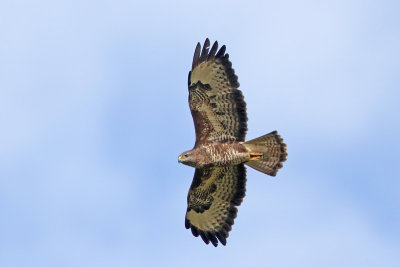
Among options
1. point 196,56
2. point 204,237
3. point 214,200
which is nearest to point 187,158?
point 214,200

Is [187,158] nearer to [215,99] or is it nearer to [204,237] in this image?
[215,99]

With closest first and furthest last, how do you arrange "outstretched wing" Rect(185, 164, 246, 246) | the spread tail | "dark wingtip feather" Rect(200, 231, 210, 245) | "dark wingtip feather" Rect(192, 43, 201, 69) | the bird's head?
the bird's head < "dark wingtip feather" Rect(192, 43, 201, 69) < the spread tail < "outstretched wing" Rect(185, 164, 246, 246) < "dark wingtip feather" Rect(200, 231, 210, 245)

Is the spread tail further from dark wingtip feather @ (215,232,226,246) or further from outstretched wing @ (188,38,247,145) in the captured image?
dark wingtip feather @ (215,232,226,246)

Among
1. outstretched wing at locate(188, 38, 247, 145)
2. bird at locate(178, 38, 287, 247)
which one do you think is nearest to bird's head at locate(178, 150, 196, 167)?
bird at locate(178, 38, 287, 247)

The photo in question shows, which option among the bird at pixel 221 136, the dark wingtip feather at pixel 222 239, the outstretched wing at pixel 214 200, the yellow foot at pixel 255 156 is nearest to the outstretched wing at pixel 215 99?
the bird at pixel 221 136

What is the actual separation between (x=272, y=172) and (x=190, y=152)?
173 centimetres

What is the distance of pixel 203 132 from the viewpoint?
17172 mm

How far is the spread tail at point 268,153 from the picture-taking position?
17.3 metres

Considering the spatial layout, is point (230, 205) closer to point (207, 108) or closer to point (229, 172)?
point (229, 172)

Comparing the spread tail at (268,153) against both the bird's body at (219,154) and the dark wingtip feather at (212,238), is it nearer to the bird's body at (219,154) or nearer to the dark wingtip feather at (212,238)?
the bird's body at (219,154)

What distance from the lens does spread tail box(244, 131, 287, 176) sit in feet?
56.6

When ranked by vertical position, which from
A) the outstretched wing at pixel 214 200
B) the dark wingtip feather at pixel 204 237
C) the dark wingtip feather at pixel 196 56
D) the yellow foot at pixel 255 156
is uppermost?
the dark wingtip feather at pixel 196 56

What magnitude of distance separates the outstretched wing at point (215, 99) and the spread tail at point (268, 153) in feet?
1.39

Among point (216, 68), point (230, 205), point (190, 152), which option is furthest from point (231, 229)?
point (216, 68)
